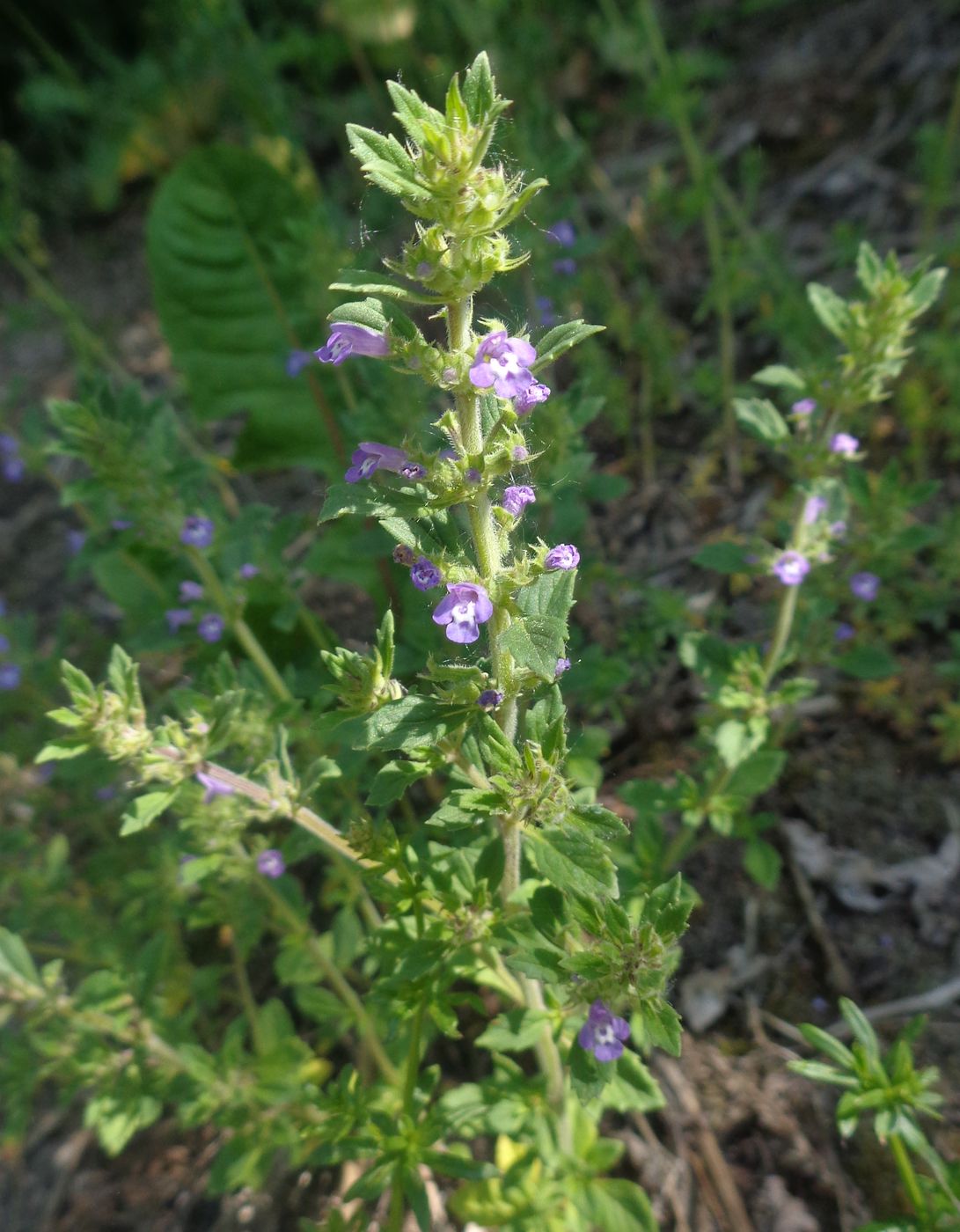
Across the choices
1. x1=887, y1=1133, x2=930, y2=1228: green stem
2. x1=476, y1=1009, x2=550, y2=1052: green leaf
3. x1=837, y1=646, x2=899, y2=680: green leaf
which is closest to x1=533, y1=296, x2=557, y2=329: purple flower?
x1=837, y1=646, x2=899, y2=680: green leaf

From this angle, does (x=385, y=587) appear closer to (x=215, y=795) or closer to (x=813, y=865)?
(x=215, y=795)

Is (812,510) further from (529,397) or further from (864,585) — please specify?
(529,397)

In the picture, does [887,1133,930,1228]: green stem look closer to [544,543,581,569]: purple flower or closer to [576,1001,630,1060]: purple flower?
[576,1001,630,1060]: purple flower

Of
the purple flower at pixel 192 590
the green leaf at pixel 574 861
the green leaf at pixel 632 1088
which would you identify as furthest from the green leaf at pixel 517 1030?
the purple flower at pixel 192 590

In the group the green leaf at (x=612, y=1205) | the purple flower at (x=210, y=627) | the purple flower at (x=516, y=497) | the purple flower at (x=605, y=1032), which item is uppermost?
the purple flower at (x=516, y=497)

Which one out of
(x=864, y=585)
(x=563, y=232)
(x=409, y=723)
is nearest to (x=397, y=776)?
(x=409, y=723)

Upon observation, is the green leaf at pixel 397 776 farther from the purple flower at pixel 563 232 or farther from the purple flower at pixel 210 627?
the purple flower at pixel 563 232
